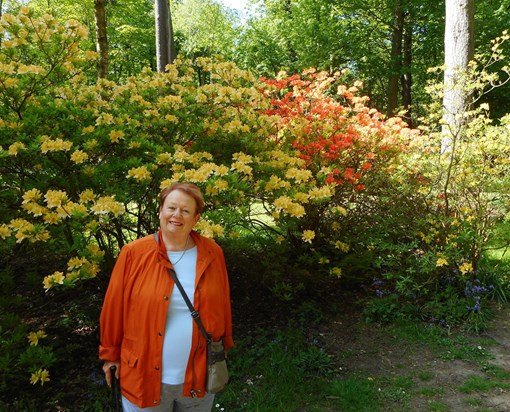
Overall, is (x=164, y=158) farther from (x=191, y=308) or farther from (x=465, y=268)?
(x=465, y=268)

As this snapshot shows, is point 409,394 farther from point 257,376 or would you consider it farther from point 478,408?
point 257,376

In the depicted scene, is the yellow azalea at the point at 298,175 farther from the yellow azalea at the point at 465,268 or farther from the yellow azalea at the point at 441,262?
the yellow azalea at the point at 465,268

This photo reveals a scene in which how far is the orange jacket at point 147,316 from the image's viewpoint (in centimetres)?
170

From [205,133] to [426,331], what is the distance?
8.66 ft

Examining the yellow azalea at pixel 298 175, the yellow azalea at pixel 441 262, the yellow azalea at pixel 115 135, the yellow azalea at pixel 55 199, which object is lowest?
the yellow azalea at pixel 441 262

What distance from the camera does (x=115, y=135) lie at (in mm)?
2830

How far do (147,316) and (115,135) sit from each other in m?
1.55

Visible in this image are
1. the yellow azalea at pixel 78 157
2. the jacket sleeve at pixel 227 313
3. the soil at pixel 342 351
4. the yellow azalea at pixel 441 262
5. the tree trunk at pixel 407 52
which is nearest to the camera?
the jacket sleeve at pixel 227 313

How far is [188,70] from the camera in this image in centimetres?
402

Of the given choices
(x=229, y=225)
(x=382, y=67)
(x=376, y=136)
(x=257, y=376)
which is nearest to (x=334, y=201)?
(x=376, y=136)

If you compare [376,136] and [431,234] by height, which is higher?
[376,136]

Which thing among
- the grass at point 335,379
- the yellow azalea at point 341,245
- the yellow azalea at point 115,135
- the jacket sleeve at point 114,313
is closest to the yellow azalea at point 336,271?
the yellow azalea at point 341,245

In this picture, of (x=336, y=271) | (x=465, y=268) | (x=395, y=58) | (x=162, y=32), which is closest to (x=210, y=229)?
(x=336, y=271)

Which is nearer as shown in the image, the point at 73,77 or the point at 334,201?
the point at 73,77
